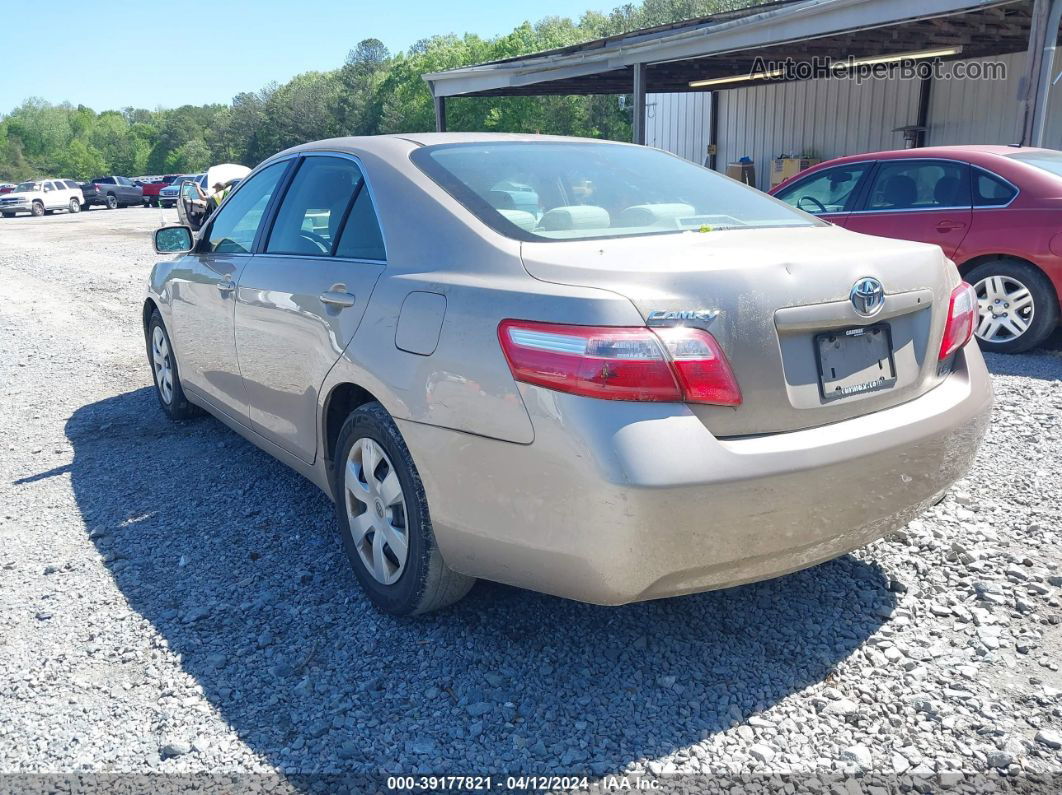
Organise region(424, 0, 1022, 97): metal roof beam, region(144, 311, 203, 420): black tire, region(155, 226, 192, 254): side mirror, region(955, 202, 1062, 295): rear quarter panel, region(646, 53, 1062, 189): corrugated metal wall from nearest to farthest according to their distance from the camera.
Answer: region(155, 226, 192, 254): side mirror < region(144, 311, 203, 420): black tire < region(955, 202, 1062, 295): rear quarter panel < region(424, 0, 1022, 97): metal roof beam < region(646, 53, 1062, 189): corrugated metal wall

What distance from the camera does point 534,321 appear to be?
232cm

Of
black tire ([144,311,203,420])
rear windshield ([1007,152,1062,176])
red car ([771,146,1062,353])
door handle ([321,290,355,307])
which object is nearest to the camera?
door handle ([321,290,355,307])

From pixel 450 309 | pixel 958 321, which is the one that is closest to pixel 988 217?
pixel 958 321

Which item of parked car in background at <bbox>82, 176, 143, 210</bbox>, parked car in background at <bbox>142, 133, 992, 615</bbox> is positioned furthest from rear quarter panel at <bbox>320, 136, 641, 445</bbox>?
parked car in background at <bbox>82, 176, 143, 210</bbox>

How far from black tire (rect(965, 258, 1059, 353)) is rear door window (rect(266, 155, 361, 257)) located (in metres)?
5.30

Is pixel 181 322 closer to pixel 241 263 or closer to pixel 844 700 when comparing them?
pixel 241 263

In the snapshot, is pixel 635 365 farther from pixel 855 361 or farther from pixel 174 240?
pixel 174 240

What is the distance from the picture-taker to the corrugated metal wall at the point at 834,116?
14.6 m

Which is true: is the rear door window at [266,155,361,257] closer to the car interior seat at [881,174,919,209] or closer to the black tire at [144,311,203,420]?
the black tire at [144,311,203,420]

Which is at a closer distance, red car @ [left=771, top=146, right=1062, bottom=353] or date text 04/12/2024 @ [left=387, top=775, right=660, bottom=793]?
date text 04/12/2024 @ [left=387, top=775, right=660, bottom=793]

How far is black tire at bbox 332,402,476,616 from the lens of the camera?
8.92 feet

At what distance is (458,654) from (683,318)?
1335mm

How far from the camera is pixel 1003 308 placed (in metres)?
6.68

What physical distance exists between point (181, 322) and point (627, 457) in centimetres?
343
